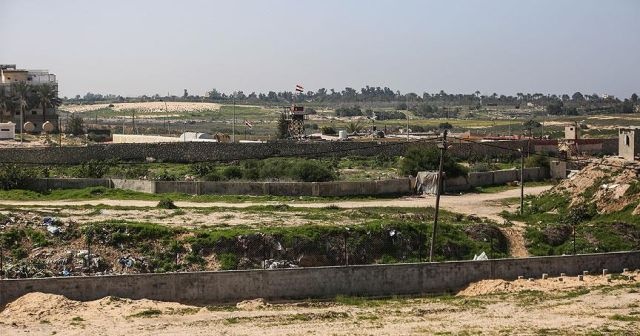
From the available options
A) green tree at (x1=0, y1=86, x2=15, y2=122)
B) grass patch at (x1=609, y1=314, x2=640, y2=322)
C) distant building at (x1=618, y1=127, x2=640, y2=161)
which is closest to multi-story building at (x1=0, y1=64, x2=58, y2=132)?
green tree at (x1=0, y1=86, x2=15, y2=122)

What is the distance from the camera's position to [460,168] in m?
49.4

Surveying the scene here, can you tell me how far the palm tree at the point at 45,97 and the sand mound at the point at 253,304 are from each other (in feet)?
180

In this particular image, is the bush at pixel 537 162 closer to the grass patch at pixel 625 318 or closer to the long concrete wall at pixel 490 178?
the long concrete wall at pixel 490 178

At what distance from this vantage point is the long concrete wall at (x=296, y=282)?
26.0 meters

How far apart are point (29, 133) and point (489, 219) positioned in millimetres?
44454

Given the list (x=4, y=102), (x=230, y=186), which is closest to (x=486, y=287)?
(x=230, y=186)

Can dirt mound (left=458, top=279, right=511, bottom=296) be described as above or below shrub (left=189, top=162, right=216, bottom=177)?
below

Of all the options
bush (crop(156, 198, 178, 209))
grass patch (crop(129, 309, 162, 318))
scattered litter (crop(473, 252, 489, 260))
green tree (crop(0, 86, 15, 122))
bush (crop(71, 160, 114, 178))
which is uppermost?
green tree (crop(0, 86, 15, 122))

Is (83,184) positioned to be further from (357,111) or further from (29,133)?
(357,111)

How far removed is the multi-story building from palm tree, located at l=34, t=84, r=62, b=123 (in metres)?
0.26

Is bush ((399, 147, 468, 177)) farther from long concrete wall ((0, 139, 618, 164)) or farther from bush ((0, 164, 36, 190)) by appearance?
bush ((0, 164, 36, 190))

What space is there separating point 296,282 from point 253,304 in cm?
160

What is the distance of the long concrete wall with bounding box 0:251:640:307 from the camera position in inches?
1025

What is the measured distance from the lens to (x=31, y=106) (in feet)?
255
